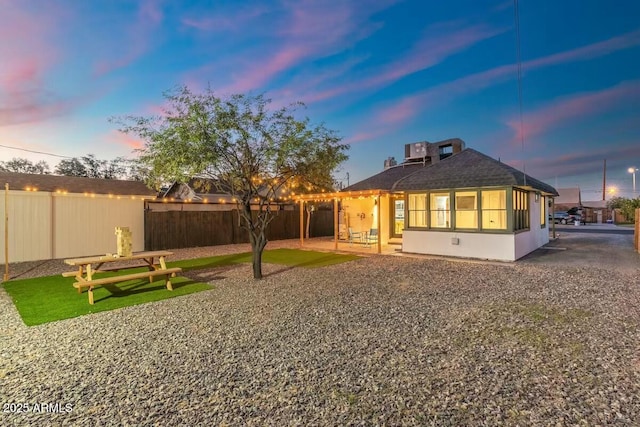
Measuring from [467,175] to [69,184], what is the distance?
77.1ft

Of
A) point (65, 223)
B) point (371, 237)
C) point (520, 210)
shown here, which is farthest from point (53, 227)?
point (520, 210)

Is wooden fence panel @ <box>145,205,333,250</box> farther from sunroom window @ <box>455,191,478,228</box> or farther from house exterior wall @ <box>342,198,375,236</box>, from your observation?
sunroom window @ <box>455,191,478,228</box>

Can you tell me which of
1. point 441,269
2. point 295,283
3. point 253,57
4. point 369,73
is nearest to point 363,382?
point 295,283

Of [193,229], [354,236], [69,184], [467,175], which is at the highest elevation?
[69,184]

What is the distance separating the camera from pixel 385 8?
38.6ft

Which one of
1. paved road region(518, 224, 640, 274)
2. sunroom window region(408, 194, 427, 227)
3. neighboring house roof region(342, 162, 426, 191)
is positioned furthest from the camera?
neighboring house roof region(342, 162, 426, 191)

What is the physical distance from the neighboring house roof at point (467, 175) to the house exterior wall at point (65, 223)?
11.0 meters

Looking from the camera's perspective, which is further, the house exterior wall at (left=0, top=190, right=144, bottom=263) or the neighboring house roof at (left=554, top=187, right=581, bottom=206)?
the neighboring house roof at (left=554, top=187, right=581, bottom=206)

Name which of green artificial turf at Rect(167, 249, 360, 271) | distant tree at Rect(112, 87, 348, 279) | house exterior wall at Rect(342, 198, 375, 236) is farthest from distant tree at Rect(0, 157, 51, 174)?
distant tree at Rect(112, 87, 348, 279)

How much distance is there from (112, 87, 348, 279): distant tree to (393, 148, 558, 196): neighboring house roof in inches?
173

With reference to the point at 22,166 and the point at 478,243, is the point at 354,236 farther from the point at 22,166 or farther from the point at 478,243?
the point at 22,166

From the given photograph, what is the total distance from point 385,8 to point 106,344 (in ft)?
42.9

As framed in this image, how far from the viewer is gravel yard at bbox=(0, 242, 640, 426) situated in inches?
99.9

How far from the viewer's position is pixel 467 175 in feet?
35.4
